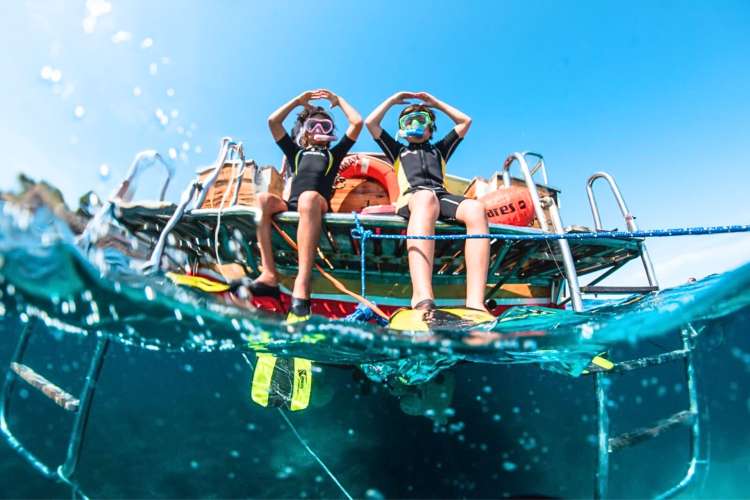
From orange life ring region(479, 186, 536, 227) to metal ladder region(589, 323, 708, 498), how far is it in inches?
68.7

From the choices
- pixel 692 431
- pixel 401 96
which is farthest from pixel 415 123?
pixel 692 431

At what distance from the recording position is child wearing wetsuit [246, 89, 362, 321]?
291cm

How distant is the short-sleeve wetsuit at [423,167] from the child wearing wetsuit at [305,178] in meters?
0.48

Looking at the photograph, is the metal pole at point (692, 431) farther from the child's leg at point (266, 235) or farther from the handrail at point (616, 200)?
the child's leg at point (266, 235)

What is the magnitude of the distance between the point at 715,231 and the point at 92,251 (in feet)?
11.0

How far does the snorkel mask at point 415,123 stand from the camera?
11.7 feet

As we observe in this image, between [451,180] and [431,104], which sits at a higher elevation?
[451,180]

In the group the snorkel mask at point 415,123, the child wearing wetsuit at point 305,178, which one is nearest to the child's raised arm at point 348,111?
the child wearing wetsuit at point 305,178

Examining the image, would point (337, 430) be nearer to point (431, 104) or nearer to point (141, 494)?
point (141, 494)

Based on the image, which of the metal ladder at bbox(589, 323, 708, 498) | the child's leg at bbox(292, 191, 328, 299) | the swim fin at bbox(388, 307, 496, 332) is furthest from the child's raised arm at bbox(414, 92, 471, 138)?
the metal ladder at bbox(589, 323, 708, 498)

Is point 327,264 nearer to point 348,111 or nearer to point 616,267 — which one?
point 348,111

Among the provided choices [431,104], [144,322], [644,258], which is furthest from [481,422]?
[144,322]

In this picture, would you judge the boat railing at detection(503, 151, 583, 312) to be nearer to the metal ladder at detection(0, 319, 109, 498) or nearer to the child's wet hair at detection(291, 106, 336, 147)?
the child's wet hair at detection(291, 106, 336, 147)

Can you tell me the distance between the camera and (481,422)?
310 inches
